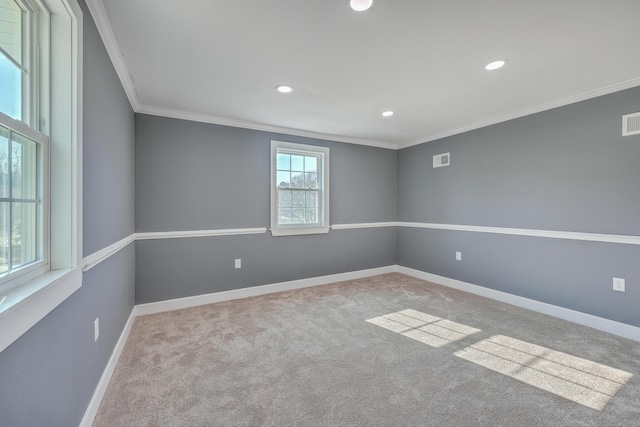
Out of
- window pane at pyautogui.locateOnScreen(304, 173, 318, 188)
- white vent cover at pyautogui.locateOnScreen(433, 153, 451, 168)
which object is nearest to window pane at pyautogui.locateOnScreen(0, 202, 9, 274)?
window pane at pyautogui.locateOnScreen(304, 173, 318, 188)

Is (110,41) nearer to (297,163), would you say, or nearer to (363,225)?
(297,163)

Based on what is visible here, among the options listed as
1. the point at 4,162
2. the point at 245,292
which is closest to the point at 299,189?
the point at 245,292

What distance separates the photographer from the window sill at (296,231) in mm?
3996

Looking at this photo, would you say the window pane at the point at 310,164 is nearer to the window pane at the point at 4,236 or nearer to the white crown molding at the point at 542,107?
the white crown molding at the point at 542,107

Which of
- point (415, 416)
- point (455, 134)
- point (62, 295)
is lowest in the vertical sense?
point (415, 416)

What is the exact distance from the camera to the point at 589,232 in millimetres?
2844

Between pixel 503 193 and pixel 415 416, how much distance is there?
2.99m

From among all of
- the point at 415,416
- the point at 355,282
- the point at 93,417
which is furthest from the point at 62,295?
the point at 355,282

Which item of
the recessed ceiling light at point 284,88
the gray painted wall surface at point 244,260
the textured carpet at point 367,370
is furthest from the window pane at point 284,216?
the recessed ceiling light at point 284,88

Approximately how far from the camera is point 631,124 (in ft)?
8.42

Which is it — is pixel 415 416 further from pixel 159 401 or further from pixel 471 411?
pixel 159 401

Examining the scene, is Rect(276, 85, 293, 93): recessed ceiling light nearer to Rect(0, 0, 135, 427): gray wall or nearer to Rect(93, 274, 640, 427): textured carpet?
Rect(0, 0, 135, 427): gray wall

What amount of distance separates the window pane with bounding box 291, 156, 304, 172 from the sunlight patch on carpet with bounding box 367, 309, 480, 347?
7.74 ft

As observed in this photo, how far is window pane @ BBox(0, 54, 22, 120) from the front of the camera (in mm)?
987
